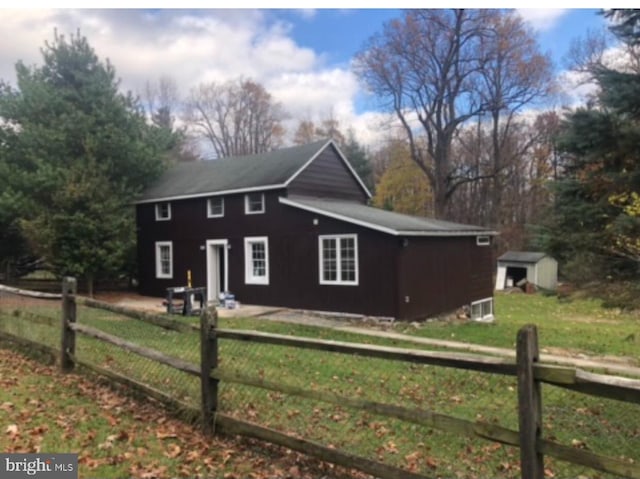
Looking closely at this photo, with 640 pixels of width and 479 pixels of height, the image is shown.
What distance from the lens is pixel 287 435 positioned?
396 cm

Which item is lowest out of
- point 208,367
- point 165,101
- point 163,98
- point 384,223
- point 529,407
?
point 208,367

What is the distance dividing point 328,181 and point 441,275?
5941 millimetres

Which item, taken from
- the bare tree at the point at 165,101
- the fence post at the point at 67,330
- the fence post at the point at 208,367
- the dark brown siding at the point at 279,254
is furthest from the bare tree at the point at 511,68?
the fence post at the point at 208,367

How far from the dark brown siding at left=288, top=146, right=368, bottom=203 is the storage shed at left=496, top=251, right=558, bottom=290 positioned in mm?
15784

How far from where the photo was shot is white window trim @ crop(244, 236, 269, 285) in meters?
16.8

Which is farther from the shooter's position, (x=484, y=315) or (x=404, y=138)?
(x=404, y=138)

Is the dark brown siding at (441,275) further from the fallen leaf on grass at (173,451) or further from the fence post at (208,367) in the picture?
the fallen leaf on grass at (173,451)

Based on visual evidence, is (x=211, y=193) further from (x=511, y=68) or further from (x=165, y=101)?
(x=165, y=101)

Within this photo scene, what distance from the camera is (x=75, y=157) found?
19516 millimetres

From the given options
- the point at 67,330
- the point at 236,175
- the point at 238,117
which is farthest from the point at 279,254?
the point at 238,117

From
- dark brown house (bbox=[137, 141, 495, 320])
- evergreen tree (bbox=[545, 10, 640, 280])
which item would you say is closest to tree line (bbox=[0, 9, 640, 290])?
evergreen tree (bbox=[545, 10, 640, 280])

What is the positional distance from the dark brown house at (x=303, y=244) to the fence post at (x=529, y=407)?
1059cm

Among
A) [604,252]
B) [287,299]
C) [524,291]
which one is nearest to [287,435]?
[604,252]

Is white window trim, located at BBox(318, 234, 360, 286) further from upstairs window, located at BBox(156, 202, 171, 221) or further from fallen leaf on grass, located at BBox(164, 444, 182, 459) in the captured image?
fallen leaf on grass, located at BBox(164, 444, 182, 459)
